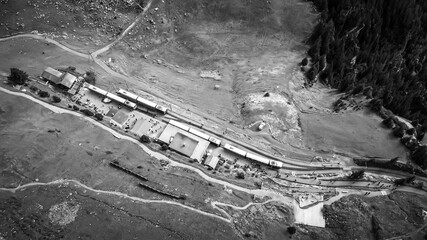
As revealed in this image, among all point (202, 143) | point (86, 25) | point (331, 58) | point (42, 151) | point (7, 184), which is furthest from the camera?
point (331, 58)

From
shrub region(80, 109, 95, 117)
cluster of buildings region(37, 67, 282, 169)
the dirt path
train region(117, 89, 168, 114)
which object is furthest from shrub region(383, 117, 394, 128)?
the dirt path

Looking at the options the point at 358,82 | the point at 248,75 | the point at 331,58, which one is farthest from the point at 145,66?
the point at 358,82

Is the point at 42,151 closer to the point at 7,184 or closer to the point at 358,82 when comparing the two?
the point at 7,184

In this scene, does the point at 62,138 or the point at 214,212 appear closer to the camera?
the point at 214,212

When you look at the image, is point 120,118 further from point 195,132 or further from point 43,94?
point 195,132

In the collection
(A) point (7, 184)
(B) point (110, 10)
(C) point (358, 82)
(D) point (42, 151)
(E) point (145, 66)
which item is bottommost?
(A) point (7, 184)

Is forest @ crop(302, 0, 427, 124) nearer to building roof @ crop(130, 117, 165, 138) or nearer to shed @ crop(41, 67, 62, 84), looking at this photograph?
building roof @ crop(130, 117, 165, 138)
